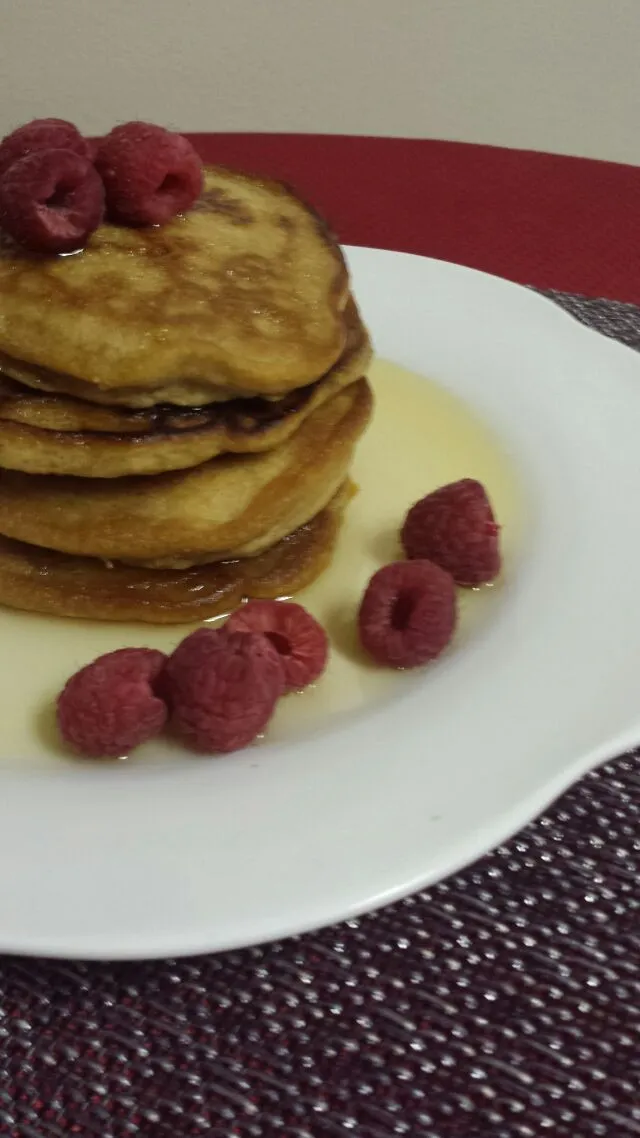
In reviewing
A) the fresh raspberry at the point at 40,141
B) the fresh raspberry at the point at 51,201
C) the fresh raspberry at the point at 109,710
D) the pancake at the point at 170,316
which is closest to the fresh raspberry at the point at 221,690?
the fresh raspberry at the point at 109,710

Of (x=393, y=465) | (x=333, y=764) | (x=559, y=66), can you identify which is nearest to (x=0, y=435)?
(x=333, y=764)

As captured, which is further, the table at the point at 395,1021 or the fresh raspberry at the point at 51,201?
the fresh raspberry at the point at 51,201

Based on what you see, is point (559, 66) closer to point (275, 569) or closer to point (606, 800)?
point (275, 569)

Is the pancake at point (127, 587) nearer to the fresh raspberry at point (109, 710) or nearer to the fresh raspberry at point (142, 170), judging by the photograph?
the fresh raspberry at point (109, 710)

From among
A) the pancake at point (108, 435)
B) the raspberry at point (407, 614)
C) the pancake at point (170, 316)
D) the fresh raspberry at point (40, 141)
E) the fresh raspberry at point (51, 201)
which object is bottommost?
the raspberry at point (407, 614)

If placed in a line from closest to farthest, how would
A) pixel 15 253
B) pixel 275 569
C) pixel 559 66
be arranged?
pixel 15 253 < pixel 275 569 < pixel 559 66

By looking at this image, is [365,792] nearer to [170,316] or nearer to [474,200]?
[170,316]
